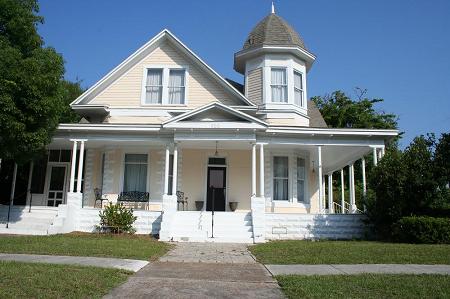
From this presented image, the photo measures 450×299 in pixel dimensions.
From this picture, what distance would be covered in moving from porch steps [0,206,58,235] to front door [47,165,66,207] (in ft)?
6.68

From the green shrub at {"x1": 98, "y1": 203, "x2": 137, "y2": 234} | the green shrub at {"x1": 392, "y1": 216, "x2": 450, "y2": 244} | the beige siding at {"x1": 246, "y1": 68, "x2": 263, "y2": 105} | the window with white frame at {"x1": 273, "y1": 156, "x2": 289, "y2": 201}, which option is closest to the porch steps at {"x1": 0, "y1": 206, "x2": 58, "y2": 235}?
the green shrub at {"x1": 98, "y1": 203, "x2": 137, "y2": 234}

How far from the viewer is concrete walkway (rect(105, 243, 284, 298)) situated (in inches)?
241

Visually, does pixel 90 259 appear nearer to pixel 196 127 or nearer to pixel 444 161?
pixel 196 127

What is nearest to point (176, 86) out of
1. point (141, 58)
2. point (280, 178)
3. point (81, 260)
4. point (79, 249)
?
point (141, 58)

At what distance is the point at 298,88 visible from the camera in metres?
21.0

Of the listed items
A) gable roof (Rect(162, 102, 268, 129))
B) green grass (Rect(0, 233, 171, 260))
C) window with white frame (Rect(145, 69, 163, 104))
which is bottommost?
green grass (Rect(0, 233, 171, 260))

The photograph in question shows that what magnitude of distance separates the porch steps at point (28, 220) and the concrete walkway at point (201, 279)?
8.13 meters

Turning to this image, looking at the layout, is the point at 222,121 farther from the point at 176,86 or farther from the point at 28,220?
the point at 28,220

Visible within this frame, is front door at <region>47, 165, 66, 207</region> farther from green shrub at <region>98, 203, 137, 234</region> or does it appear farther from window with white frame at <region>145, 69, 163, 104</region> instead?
window with white frame at <region>145, 69, 163, 104</region>

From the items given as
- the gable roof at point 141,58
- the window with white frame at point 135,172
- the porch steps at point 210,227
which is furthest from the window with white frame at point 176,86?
the porch steps at point 210,227

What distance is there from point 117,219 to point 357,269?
10.4m

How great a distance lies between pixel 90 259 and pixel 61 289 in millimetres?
3237

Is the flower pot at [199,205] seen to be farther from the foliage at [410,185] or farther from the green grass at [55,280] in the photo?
the green grass at [55,280]

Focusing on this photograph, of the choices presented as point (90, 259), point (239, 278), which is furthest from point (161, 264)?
point (239, 278)
